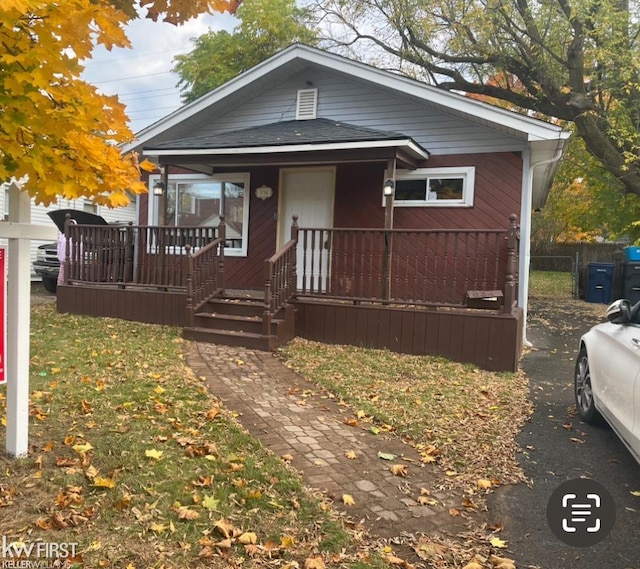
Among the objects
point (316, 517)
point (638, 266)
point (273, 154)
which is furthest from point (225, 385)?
point (638, 266)

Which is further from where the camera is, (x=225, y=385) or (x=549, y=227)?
(x=549, y=227)

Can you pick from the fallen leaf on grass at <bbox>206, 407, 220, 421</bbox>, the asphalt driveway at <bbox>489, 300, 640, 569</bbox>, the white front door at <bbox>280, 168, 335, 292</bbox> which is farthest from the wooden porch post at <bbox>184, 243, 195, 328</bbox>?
the asphalt driveway at <bbox>489, 300, 640, 569</bbox>

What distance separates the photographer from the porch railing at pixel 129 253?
351 inches

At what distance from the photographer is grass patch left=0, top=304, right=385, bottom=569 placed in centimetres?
268

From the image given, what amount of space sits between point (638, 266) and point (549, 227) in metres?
21.4

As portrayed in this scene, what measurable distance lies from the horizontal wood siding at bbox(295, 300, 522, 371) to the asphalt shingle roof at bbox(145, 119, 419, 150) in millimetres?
2705

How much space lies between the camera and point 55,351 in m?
6.59

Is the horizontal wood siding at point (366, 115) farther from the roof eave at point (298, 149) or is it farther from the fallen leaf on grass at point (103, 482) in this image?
the fallen leaf on grass at point (103, 482)

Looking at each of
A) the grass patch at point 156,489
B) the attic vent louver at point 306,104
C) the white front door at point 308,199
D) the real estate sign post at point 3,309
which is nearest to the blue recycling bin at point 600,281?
the white front door at point 308,199

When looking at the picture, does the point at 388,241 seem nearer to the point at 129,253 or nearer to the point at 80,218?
the point at 129,253

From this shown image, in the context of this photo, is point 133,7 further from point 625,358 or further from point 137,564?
point 625,358

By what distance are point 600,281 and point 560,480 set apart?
13530mm

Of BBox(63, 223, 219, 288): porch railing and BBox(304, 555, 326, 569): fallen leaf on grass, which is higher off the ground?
BBox(63, 223, 219, 288): porch railing

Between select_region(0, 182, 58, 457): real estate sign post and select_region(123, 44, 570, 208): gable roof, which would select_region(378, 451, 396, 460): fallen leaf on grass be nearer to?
select_region(0, 182, 58, 457): real estate sign post
